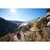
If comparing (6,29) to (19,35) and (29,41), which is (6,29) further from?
(29,41)

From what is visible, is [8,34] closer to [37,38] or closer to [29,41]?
[29,41]

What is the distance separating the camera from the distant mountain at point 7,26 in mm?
1554

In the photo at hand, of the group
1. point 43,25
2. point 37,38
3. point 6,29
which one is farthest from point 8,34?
point 43,25

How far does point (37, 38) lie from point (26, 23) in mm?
283

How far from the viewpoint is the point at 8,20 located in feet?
5.16

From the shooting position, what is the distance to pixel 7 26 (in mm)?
1564

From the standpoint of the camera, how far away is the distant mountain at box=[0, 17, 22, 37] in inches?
61.2

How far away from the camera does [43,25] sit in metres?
1.56
